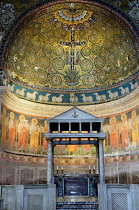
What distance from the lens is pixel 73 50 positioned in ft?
68.8

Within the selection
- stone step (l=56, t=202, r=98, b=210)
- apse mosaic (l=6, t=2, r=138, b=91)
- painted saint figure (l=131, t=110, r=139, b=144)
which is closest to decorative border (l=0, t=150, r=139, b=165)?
painted saint figure (l=131, t=110, r=139, b=144)

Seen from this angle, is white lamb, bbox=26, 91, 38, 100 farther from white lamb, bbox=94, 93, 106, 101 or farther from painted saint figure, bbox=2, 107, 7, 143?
white lamb, bbox=94, 93, 106, 101

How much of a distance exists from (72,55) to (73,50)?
1.29 ft

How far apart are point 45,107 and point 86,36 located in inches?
239

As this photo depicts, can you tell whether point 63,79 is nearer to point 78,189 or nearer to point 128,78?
point 128,78

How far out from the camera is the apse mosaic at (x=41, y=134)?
17.7m

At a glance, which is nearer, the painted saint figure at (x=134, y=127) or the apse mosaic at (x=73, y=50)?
the painted saint figure at (x=134, y=127)

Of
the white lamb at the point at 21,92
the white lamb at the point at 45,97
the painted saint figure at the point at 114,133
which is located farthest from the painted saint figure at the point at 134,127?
the white lamb at the point at 21,92

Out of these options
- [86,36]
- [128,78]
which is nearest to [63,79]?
[86,36]

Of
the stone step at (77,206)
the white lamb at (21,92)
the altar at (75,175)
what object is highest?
the white lamb at (21,92)

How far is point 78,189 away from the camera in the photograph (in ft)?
45.3

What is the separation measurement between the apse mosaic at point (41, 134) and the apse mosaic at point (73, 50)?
2.82m

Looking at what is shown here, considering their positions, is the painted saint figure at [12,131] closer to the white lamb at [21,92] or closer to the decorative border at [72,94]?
the white lamb at [21,92]

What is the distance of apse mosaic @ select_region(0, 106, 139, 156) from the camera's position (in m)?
17.7
